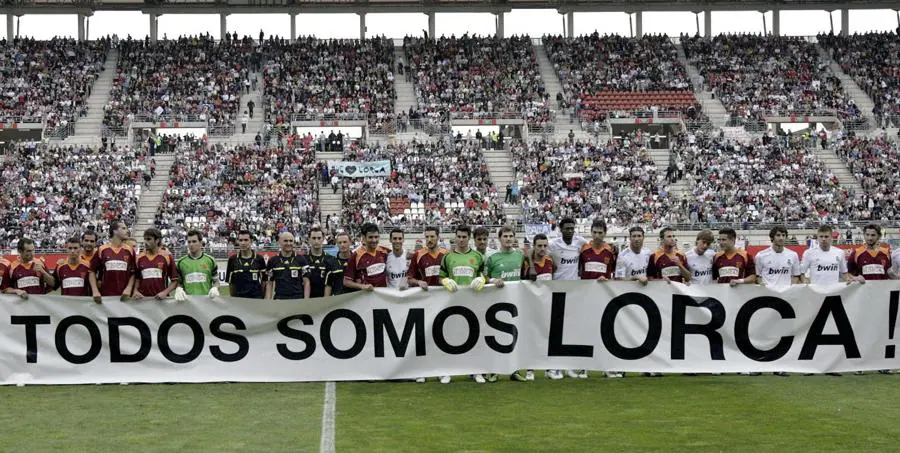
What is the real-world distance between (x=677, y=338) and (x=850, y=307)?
202 cm

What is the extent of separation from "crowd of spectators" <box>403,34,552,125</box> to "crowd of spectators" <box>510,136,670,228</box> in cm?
365

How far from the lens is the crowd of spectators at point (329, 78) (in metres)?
56.4

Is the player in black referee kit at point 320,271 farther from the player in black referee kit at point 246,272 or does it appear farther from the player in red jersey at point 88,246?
the player in red jersey at point 88,246

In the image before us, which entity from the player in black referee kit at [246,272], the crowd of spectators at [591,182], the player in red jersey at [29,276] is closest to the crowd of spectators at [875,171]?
the crowd of spectators at [591,182]

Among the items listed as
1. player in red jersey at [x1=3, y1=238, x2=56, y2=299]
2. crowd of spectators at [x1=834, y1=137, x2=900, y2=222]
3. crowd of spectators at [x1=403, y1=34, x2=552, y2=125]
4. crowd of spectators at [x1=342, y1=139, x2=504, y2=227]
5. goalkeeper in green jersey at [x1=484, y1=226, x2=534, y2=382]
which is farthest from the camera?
crowd of spectators at [x1=403, y1=34, x2=552, y2=125]

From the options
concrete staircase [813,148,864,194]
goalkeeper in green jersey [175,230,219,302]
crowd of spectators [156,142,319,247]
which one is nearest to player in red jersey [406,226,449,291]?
goalkeeper in green jersey [175,230,219,302]

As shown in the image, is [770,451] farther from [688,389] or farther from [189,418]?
[189,418]

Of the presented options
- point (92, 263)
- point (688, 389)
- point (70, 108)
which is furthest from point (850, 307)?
point (70, 108)

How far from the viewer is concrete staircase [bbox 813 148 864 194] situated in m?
51.0

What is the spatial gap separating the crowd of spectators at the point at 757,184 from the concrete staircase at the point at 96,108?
2532 cm

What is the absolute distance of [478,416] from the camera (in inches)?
434

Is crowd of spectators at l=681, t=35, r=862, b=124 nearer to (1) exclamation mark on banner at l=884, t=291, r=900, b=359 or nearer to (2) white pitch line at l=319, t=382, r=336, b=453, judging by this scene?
(1) exclamation mark on banner at l=884, t=291, r=900, b=359

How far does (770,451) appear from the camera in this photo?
920cm

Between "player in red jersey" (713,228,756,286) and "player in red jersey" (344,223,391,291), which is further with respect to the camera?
"player in red jersey" (713,228,756,286)
